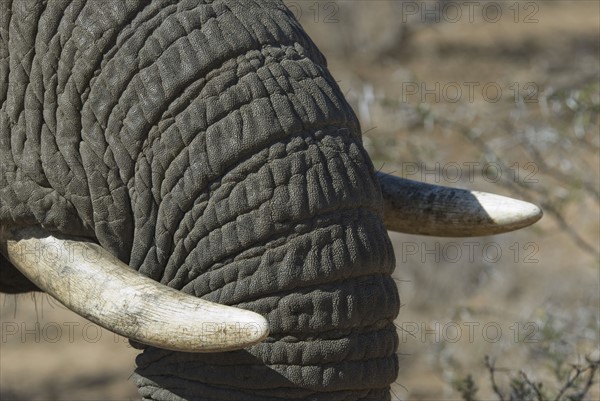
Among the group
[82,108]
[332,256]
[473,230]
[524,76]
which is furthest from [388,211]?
[524,76]

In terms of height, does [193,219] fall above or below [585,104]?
below

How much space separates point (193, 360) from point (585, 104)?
9.58 feet

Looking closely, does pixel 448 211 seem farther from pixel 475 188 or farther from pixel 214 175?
pixel 475 188

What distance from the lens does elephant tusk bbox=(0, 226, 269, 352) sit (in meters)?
2.25

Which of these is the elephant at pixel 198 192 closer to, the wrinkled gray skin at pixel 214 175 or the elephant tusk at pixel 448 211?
the wrinkled gray skin at pixel 214 175

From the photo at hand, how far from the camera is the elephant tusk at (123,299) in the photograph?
2.25 meters

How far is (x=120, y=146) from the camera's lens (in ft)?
8.24

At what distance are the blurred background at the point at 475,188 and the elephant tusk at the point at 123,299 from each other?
23.5 inches

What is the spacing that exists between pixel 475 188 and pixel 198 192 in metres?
4.58

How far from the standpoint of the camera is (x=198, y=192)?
2.45m

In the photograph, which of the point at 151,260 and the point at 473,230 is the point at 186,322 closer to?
the point at 151,260

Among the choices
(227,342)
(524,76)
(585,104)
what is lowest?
(227,342)

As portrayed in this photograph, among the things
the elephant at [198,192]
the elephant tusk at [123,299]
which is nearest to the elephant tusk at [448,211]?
the elephant at [198,192]

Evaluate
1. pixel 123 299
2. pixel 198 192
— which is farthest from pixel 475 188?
pixel 123 299
